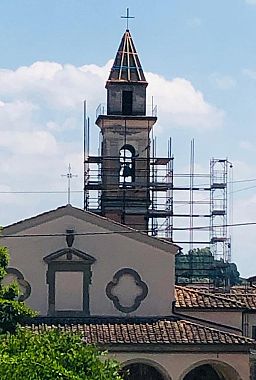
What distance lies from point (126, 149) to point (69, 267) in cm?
1026

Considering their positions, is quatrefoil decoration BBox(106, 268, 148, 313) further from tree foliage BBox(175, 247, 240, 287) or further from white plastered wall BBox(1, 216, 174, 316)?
tree foliage BBox(175, 247, 240, 287)

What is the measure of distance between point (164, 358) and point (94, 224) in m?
5.07

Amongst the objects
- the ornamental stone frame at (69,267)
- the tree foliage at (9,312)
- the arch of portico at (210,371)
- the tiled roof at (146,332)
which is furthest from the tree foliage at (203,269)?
the tree foliage at (9,312)

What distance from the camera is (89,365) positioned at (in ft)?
83.9

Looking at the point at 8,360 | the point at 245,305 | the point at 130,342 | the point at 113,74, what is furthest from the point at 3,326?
the point at 113,74

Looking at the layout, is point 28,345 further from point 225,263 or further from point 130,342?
point 225,263

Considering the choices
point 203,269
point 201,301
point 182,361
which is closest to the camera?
point 182,361

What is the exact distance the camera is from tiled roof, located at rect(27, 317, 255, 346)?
33.8 m

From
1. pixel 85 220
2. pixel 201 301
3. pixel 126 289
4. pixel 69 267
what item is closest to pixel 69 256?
pixel 69 267

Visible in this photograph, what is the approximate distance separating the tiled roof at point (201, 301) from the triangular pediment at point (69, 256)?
325cm

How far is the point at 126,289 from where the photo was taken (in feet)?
120

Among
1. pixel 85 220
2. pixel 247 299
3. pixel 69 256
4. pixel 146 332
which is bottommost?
pixel 146 332

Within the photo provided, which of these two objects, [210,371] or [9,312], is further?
[210,371]

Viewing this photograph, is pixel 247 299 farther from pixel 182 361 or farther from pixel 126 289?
pixel 182 361
